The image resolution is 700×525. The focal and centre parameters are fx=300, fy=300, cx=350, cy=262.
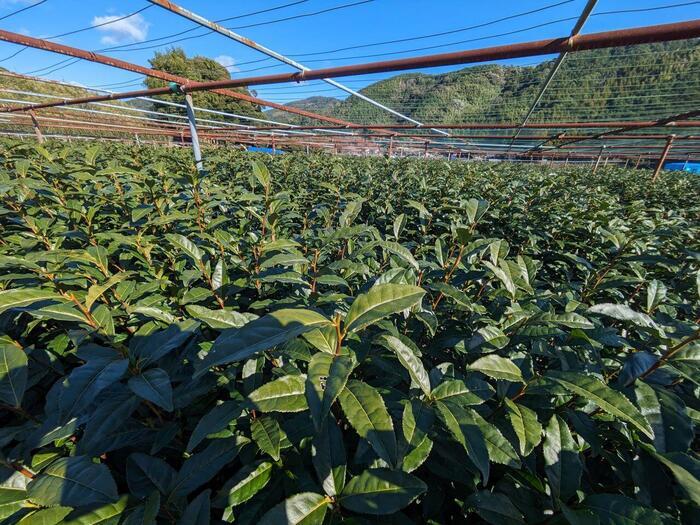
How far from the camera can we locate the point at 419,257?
9.14ft

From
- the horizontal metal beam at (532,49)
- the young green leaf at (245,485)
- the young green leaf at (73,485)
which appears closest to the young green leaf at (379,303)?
the young green leaf at (245,485)

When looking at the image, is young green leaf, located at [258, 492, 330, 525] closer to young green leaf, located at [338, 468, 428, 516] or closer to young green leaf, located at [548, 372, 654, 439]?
young green leaf, located at [338, 468, 428, 516]

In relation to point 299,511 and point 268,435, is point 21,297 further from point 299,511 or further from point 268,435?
point 299,511

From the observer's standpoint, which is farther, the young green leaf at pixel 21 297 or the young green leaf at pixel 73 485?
the young green leaf at pixel 21 297

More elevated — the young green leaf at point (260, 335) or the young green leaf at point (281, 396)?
the young green leaf at point (260, 335)

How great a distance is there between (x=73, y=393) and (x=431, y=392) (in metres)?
1.04

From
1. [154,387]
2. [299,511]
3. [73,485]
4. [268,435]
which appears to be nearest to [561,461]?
[299,511]

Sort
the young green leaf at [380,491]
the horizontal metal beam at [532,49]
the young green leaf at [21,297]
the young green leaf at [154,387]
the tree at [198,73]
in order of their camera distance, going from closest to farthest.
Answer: the young green leaf at [380,491] → the young green leaf at [154,387] → the young green leaf at [21,297] → the horizontal metal beam at [532,49] → the tree at [198,73]

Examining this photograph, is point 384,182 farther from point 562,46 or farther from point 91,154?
point 91,154

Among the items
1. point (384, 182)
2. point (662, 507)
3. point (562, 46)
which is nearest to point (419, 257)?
point (562, 46)

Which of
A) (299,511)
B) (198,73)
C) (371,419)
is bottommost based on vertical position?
(299,511)

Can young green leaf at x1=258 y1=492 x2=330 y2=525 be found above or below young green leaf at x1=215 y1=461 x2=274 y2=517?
above

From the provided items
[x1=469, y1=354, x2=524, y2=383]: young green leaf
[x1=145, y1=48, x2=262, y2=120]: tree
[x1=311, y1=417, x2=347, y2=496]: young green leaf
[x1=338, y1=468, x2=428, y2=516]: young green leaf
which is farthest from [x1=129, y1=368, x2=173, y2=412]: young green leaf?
[x1=145, y1=48, x2=262, y2=120]: tree

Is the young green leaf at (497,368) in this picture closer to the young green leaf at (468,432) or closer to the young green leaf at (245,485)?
the young green leaf at (468,432)
